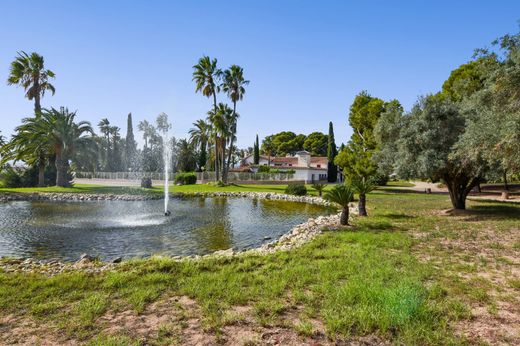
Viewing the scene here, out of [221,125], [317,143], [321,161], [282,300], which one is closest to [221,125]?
[221,125]

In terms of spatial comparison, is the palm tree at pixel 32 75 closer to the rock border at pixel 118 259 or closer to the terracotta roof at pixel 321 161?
the rock border at pixel 118 259

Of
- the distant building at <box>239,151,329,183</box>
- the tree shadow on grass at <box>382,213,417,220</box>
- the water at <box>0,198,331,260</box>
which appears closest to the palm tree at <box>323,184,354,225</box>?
the water at <box>0,198,331,260</box>

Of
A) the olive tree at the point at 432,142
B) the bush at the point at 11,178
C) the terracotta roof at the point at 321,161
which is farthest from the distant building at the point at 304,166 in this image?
the olive tree at the point at 432,142

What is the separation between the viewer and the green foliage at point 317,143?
298 feet

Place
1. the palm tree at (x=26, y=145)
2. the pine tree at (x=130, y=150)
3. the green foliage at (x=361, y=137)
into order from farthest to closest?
the pine tree at (x=130, y=150), the palm tree at (x=26, y=145), the green foliage at (x=361, y=137)

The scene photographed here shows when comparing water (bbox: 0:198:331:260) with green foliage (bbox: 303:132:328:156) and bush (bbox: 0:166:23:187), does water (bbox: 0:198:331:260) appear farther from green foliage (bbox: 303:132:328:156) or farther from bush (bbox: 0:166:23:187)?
green foliage (bbox: 303:132:328:156)

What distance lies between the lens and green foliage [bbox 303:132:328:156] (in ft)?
298

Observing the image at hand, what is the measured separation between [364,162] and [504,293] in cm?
2750

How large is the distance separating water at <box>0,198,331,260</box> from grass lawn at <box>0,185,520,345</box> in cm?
359

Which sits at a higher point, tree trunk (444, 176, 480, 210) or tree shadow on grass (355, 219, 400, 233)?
tree trunk (444, 176, 480, 210)

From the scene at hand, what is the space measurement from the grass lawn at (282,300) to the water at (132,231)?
3.59 meters

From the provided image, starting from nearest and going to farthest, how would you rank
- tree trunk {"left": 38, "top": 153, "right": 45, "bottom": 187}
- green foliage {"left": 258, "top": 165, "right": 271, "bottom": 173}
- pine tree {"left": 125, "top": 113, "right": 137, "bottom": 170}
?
tree trunk {"left": 38, "top": 153, "right": 45, "bottom": 187}, green foliage {"left": 258, "top": 165, "right": 271, "bottom": 173}, pine tree {"left": 125, "top": 113, "right": 137, "bottom": 170}

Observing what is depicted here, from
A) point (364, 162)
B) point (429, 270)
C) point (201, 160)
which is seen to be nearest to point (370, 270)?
point (429, 270)

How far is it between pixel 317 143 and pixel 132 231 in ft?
266
